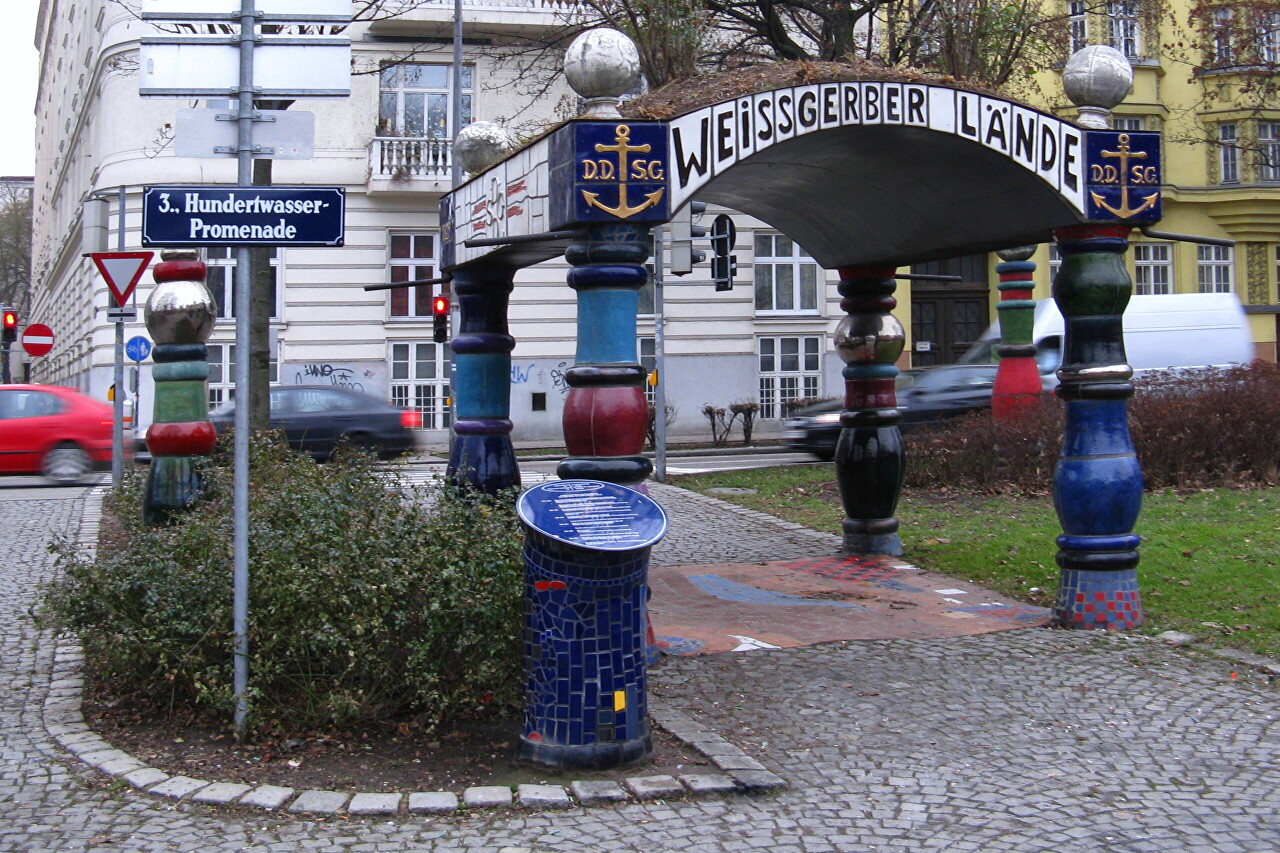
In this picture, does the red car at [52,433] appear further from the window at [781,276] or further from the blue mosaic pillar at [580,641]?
the window at [781,276]

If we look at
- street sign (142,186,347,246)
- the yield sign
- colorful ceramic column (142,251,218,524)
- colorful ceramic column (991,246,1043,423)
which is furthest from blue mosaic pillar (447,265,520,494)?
colorful ceramic column (991,246,1043,423)

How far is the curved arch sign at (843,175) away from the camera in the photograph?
251 inches

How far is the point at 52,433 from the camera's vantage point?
18.5m

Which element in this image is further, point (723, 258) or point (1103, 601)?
point (723, 258)

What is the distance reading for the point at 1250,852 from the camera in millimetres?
4562

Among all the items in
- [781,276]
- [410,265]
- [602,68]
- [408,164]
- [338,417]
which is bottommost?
[338,417]

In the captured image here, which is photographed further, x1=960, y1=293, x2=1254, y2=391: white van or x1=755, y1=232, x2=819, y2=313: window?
x1=755, y1=232, x2=819, y2=313: window

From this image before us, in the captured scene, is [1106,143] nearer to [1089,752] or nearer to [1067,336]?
[1067,336]

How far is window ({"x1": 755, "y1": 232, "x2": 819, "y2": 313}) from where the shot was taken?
31562 mm

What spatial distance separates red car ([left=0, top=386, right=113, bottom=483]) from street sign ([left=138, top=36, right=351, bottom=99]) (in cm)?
1404

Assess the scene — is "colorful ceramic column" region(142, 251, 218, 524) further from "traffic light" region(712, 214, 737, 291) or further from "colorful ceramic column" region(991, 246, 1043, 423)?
A: "colorful ceramic column" region(991, 246, 1043, 423)

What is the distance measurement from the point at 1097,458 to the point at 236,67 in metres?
5.00

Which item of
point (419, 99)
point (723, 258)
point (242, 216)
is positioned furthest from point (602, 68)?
point (419, 99)

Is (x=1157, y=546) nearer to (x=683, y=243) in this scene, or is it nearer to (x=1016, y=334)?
(x=683, y=243)
